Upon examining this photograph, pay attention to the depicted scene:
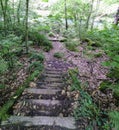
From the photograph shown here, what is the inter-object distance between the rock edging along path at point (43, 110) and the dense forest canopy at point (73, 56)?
0.18m

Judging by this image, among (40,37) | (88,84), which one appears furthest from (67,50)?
(88,84)

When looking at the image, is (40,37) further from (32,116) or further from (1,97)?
(32,116)

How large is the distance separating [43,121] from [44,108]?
21.4 inches

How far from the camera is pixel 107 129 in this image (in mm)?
3744

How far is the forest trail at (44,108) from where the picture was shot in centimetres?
350

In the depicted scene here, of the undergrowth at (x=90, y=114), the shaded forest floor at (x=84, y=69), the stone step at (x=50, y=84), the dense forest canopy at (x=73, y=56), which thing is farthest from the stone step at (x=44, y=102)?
the stone step at (x=50, y=84)

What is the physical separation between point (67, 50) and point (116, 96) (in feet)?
20.1

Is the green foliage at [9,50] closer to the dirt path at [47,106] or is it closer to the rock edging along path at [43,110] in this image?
the dirt path at [47,106]

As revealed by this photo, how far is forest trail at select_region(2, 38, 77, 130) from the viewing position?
138 inches

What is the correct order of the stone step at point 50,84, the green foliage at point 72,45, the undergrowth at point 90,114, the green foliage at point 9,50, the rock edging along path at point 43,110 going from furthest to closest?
1. the green foliage at point 72,45
2. the green foliage at point 9,50
3. the stone step at point 50,84
4. the undergrowth at point 90,114
5. the rock edging along path at point 43,110

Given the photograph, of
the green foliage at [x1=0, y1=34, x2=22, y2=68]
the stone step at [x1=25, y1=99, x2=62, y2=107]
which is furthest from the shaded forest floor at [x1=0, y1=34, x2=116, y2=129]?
the stone step at [x1=25, y1=99, x2=62, y2=107]

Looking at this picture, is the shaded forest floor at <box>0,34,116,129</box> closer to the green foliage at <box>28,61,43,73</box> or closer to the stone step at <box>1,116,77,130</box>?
the green foliage at <box>28,61,43,73</box>

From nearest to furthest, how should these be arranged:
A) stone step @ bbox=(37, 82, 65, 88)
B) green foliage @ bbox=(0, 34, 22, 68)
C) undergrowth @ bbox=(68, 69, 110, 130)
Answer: undergrowth @ bbox=(68, 69, 110, 130), stone step @ bbox=(37, 82, 65, 88), green foliage @ bbox=(0, 34, 22, 68)

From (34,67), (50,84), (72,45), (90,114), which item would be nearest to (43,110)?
(90,114)
